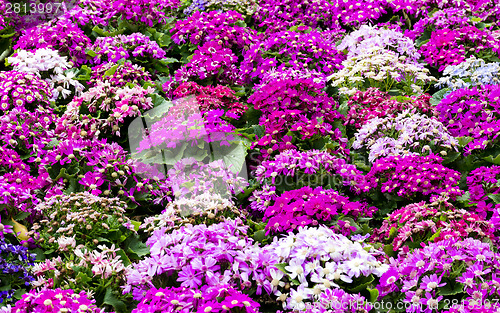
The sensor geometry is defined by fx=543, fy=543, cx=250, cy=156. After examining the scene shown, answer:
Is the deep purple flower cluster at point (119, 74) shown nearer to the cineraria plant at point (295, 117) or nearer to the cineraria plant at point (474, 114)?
the cineraria plant at point (295, 117)

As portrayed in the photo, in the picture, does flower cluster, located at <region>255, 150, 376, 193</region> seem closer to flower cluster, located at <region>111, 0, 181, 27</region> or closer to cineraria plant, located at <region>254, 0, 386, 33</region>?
cineraria plant, located at <region>254, 0, 386, 33</region>

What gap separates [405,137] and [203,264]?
8.07ft

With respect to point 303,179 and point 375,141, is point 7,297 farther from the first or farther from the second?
point 375,141

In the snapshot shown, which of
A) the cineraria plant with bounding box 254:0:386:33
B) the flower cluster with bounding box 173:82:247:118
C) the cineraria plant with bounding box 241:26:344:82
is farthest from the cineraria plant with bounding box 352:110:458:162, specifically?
the cineraria plant with bounding box 254:0:386:33

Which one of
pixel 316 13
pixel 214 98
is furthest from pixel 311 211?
pixel 316 13

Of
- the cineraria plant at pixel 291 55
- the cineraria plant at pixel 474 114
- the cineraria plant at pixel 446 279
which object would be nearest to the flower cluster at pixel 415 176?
the cineraria plant at pixel 474 114

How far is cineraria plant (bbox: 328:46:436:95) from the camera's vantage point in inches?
236

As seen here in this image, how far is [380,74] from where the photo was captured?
236 inches

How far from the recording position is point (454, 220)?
4094 mm

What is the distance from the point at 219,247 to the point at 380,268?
1109mm

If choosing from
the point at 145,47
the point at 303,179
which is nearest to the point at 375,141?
the point at 303,179

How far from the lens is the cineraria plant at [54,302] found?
3.42m

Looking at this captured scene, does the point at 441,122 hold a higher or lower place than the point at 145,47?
lower

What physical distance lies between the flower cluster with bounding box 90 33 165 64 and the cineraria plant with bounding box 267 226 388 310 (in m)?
3.64
